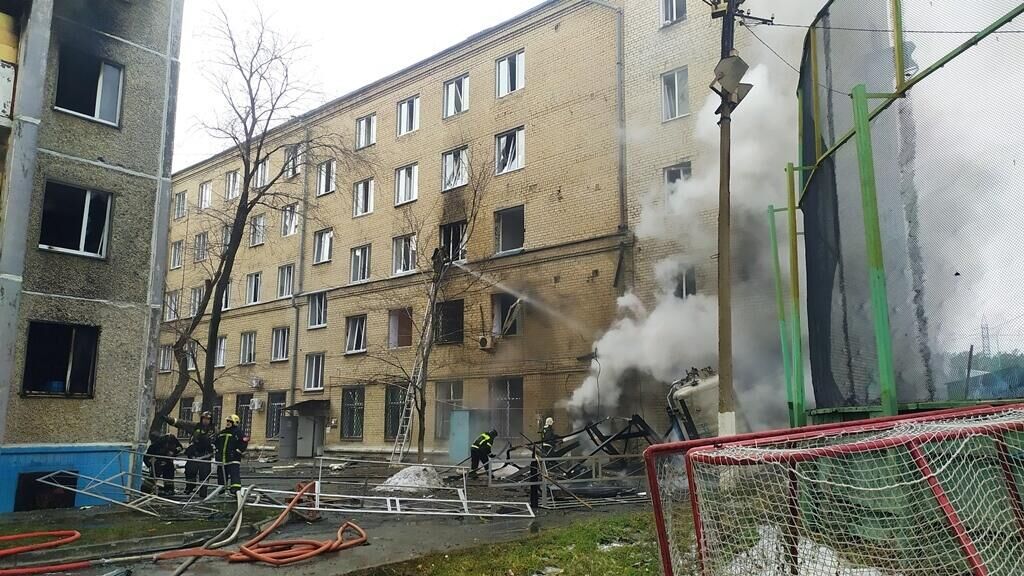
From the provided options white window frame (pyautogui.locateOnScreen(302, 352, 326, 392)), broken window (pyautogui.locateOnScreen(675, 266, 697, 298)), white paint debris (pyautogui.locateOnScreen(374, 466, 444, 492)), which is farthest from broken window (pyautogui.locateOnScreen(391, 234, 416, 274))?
white paint debris (pyautogui.locateOnScreen(374, 466, 444, 492))

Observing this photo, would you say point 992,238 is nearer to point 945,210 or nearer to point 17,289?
point 945,210

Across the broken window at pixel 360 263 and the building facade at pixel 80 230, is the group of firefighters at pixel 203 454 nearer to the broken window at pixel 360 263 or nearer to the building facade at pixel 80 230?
the building facade at pixel 80 230

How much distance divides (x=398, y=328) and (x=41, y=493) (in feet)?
48.2

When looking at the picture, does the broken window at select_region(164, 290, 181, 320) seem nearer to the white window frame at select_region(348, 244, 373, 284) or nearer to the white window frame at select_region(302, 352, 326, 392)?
the white window frame at select_region(302, 352, 326, 392)

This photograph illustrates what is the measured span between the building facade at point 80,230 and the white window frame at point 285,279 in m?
16.8

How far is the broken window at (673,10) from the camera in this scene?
63.6 ft

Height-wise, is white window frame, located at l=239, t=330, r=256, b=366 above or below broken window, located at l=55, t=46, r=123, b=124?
below

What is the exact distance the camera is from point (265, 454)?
1110 inches

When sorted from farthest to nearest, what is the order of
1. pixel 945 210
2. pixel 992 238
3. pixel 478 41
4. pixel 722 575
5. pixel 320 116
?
1. pixel 320 116
2. pixel 478 41
3. pixel 945 210
4. pixel 992 238
5. pixel 722 575

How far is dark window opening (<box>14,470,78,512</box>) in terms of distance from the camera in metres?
11.2

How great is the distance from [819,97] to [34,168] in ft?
39.1

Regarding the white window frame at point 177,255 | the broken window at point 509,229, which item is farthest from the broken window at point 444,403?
the white window frame at point 177,255

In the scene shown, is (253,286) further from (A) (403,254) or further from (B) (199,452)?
(B) (199,452)

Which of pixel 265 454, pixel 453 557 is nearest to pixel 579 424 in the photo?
pixel 453 557
